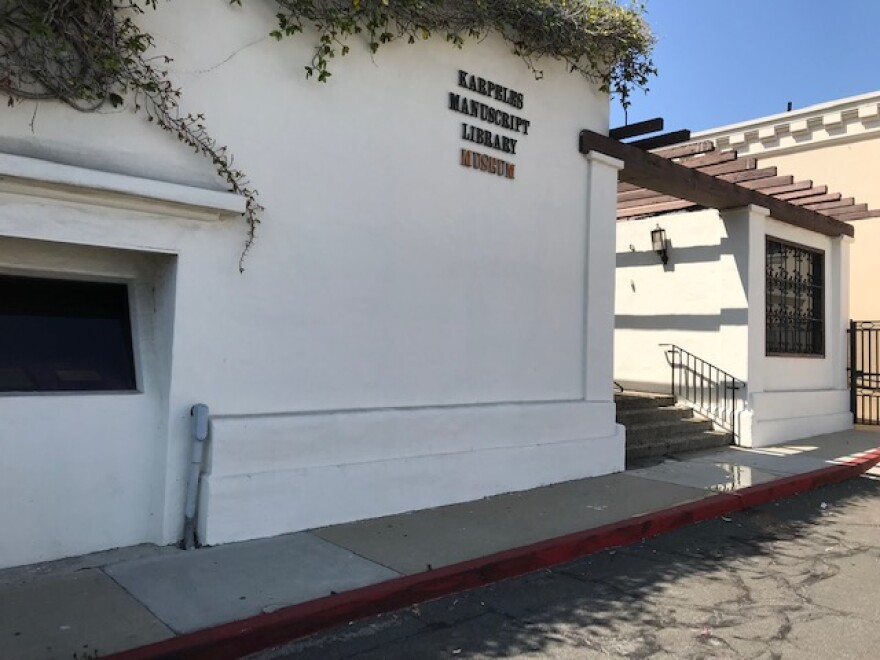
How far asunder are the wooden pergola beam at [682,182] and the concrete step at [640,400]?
305 centimetres

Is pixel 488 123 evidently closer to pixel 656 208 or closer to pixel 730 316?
pixel 656 208

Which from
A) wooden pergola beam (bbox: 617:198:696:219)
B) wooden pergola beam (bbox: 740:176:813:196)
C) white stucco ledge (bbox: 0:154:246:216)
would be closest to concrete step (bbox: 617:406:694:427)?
wooden pergola beam (bbox: 617:198:696:219)

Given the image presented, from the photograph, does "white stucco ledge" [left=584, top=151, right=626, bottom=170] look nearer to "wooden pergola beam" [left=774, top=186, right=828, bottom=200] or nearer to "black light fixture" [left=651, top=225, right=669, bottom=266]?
"black light fixture" [left=651, top=225, right=669, bottom=266]

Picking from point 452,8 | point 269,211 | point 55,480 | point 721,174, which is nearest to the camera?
point 55,480

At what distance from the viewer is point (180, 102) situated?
16.9 ft

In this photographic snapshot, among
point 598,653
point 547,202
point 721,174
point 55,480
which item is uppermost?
point 721,174

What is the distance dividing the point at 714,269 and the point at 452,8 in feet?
21.8

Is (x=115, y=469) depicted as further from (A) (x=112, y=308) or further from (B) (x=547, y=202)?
(B) (x=547, y=202)

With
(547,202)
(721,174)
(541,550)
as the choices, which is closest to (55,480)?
(541,550)

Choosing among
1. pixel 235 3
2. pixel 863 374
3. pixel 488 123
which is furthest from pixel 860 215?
pixel 235 3

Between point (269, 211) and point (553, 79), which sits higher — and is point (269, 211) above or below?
below

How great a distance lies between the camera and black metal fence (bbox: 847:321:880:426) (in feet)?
45.0

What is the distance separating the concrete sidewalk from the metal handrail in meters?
3.71

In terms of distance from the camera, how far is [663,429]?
32.6 feet
